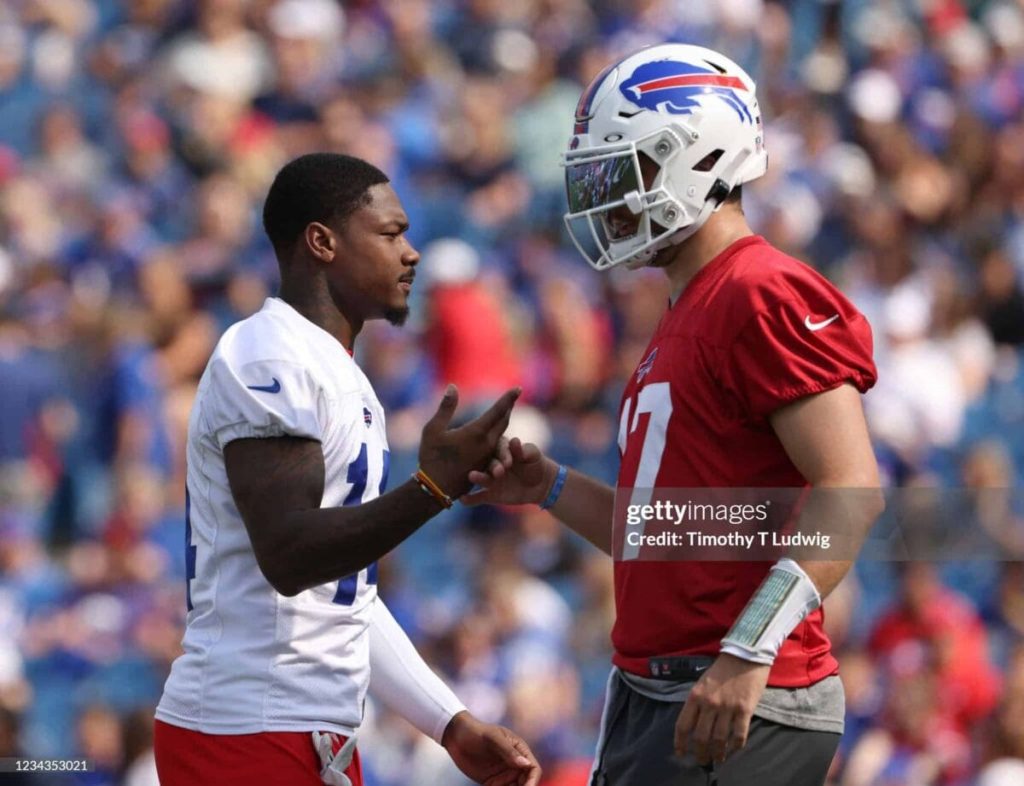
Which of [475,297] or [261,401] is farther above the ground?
[261,401]

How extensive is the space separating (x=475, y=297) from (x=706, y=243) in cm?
520

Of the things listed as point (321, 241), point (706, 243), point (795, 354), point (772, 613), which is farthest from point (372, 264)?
point (772, 613)

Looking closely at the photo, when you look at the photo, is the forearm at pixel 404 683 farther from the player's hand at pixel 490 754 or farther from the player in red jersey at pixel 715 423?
the player in red jersey at pixel 715 423

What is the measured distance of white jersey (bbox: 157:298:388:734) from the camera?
359cm

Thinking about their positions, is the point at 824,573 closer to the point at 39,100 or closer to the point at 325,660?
the point at 325,660

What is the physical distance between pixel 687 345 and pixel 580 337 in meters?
5.41

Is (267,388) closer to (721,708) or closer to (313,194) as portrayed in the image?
(313,194)

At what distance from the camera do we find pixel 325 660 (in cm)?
368

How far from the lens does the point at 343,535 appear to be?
342 centimetres

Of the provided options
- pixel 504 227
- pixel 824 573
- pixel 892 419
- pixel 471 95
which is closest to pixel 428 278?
pixel 504 227

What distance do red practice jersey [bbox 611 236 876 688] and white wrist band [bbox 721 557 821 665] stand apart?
227mm

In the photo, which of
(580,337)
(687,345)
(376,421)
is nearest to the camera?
(687,345)

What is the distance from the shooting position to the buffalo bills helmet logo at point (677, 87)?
3.78 m

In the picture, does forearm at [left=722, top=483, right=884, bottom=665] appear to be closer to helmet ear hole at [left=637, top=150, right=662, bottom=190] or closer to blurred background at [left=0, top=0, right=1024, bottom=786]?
helmet ear hole at [left=637, top=150, right=662, bottom=190]
